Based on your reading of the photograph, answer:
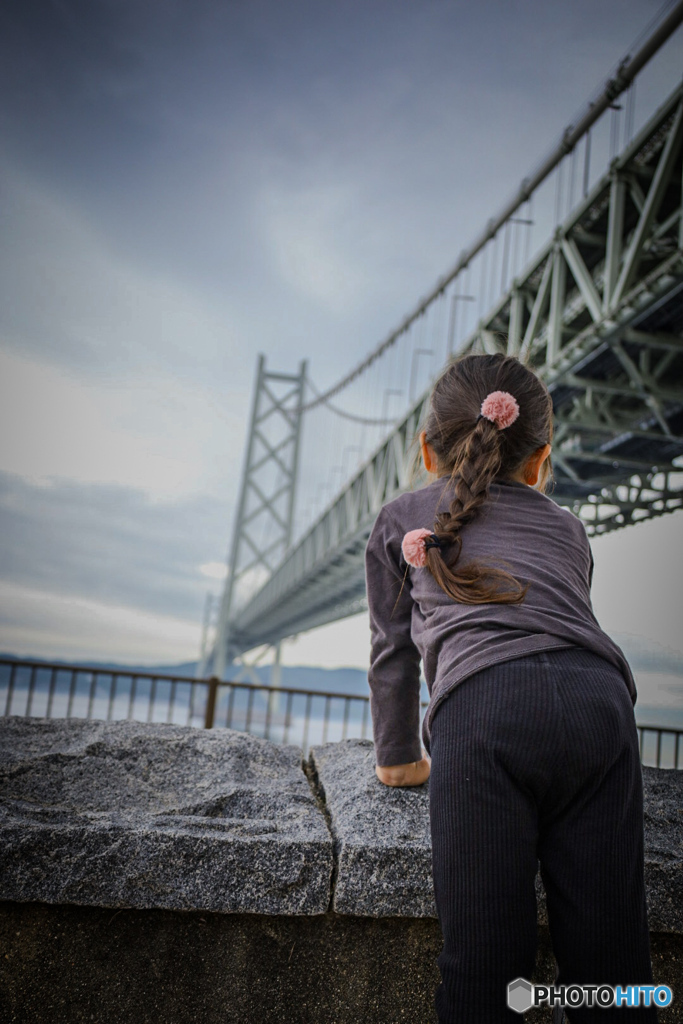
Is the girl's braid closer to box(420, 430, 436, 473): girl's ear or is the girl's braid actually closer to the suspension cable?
box(420, 430, 436, 473): girl's ear

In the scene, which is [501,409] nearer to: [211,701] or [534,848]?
[534,848]

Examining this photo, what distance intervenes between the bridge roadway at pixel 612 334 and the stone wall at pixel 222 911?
172 cm

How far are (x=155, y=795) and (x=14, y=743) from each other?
39cm

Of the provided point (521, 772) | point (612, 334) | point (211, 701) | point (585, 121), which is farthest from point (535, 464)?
point (585, 121)

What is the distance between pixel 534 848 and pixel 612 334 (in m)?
5.34

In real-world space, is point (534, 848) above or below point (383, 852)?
above

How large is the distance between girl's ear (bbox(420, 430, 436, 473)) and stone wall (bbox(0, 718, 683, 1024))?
652mm

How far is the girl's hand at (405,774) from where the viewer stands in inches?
49.6

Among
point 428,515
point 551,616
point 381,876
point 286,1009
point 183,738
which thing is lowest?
point 286,1009

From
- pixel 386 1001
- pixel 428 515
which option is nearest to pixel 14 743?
pixel 386 1001

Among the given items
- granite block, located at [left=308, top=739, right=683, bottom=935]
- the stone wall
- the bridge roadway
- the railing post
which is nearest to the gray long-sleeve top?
granite block, located at [left=308, top=739, right=683, bottom=935]

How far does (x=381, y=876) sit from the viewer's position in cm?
113

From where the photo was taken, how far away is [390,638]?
3.78ft

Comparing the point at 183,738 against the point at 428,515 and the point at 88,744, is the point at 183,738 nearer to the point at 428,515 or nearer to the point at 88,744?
the point at 88,744
